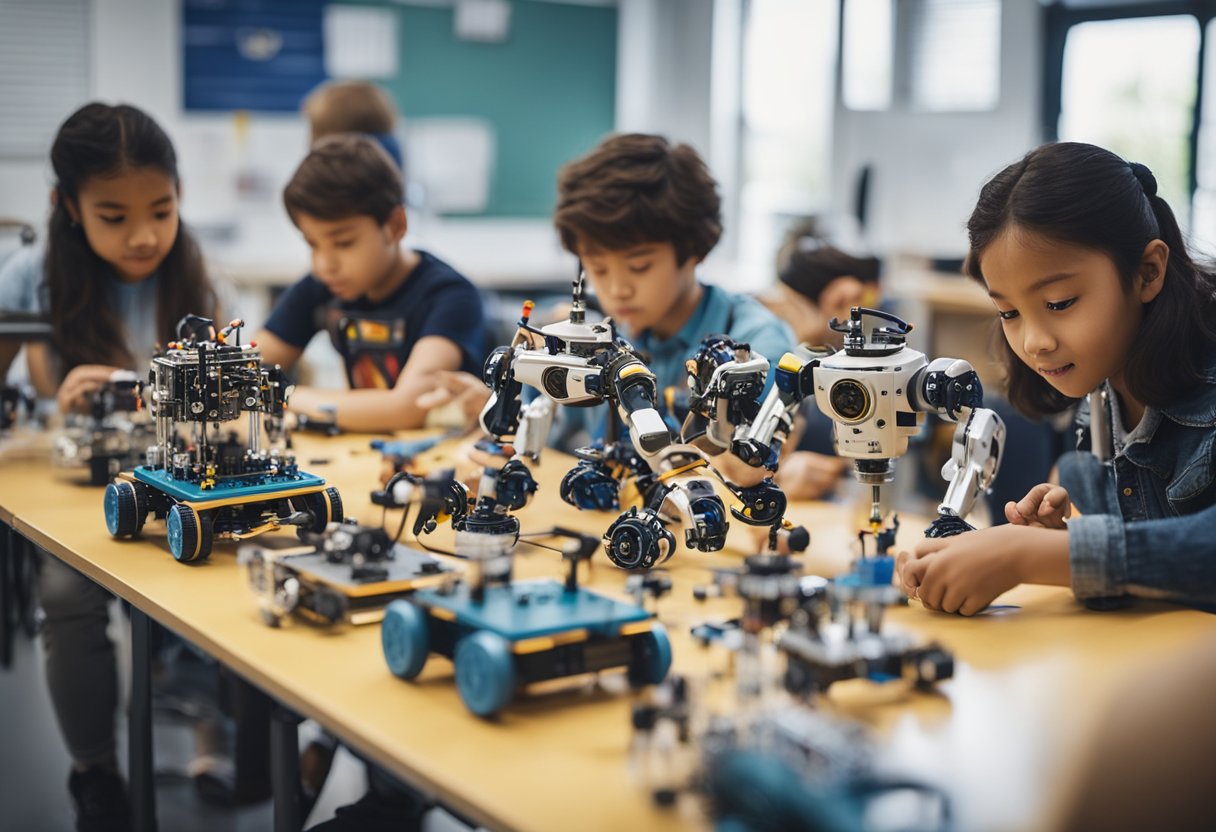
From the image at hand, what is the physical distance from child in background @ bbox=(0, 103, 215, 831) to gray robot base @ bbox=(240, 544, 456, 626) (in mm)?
915

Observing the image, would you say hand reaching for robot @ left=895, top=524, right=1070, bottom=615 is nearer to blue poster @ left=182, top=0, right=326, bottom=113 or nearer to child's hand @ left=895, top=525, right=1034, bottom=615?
child's hand @ left=895, top=525, right=1034, bottom=615

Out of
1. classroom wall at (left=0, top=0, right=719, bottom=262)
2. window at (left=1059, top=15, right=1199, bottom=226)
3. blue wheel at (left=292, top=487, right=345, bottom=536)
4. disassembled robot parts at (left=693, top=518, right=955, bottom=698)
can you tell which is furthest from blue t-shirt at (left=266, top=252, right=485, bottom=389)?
window at (left=1059, top=15, right=1199, bottom=226)

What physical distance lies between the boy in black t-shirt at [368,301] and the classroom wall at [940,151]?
282 centimetres

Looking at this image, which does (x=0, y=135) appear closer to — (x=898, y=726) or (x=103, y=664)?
(x=103, y=664)

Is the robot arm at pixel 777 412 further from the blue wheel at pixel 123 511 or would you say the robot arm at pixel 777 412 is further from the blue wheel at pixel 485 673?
the blue wheel at pixel 123 511

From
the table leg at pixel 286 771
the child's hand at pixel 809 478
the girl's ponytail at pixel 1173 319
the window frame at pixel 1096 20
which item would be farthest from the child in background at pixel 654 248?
the window frame at pixel 1096 20

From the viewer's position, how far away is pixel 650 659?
1.17 meters

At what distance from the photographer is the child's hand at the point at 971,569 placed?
1343mm

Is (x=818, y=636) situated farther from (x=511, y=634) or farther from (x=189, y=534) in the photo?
(x=189, y=534)

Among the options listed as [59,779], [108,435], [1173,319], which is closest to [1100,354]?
[1173,319]

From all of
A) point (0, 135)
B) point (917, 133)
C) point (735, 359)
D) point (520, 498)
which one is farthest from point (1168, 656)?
point (0, 135)

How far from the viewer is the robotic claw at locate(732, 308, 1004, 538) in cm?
140

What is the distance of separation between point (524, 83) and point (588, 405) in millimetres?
4437

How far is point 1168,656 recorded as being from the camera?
126 cm
